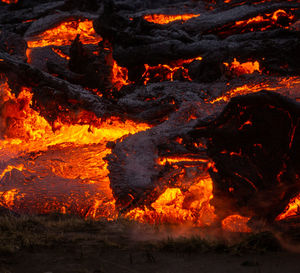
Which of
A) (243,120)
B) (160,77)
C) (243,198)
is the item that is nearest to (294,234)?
(243,198)

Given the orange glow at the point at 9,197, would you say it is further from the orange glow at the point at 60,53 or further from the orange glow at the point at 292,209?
the orange glow at the point at 60,53

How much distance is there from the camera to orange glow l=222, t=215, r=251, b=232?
372 cm

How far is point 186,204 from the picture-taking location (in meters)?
4.73

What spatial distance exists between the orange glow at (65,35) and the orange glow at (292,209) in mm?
8345

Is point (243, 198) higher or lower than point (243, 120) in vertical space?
lower

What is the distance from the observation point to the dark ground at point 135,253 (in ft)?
7.80

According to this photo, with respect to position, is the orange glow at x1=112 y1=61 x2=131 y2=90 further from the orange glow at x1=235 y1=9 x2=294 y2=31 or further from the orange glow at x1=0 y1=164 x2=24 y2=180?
the orange glow at x1=235 y1=9 x2=294 y2=31

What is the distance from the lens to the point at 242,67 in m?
6.55

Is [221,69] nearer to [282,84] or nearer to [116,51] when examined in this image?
[282,84]

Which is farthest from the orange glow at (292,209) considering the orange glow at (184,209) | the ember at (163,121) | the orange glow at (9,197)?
the orange glow at (9,197)

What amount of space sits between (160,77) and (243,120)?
13.9ft

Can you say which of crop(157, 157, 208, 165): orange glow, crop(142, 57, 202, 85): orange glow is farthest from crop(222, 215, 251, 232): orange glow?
crop(142, 57, 202, 85): orange glow

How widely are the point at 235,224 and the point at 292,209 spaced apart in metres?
0.70

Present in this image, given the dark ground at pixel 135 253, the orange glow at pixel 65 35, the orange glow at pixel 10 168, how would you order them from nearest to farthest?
the dark ground at pixel 135 253 < the orange glow at pixel 10 168 < the orange glow at pixel 65 35
